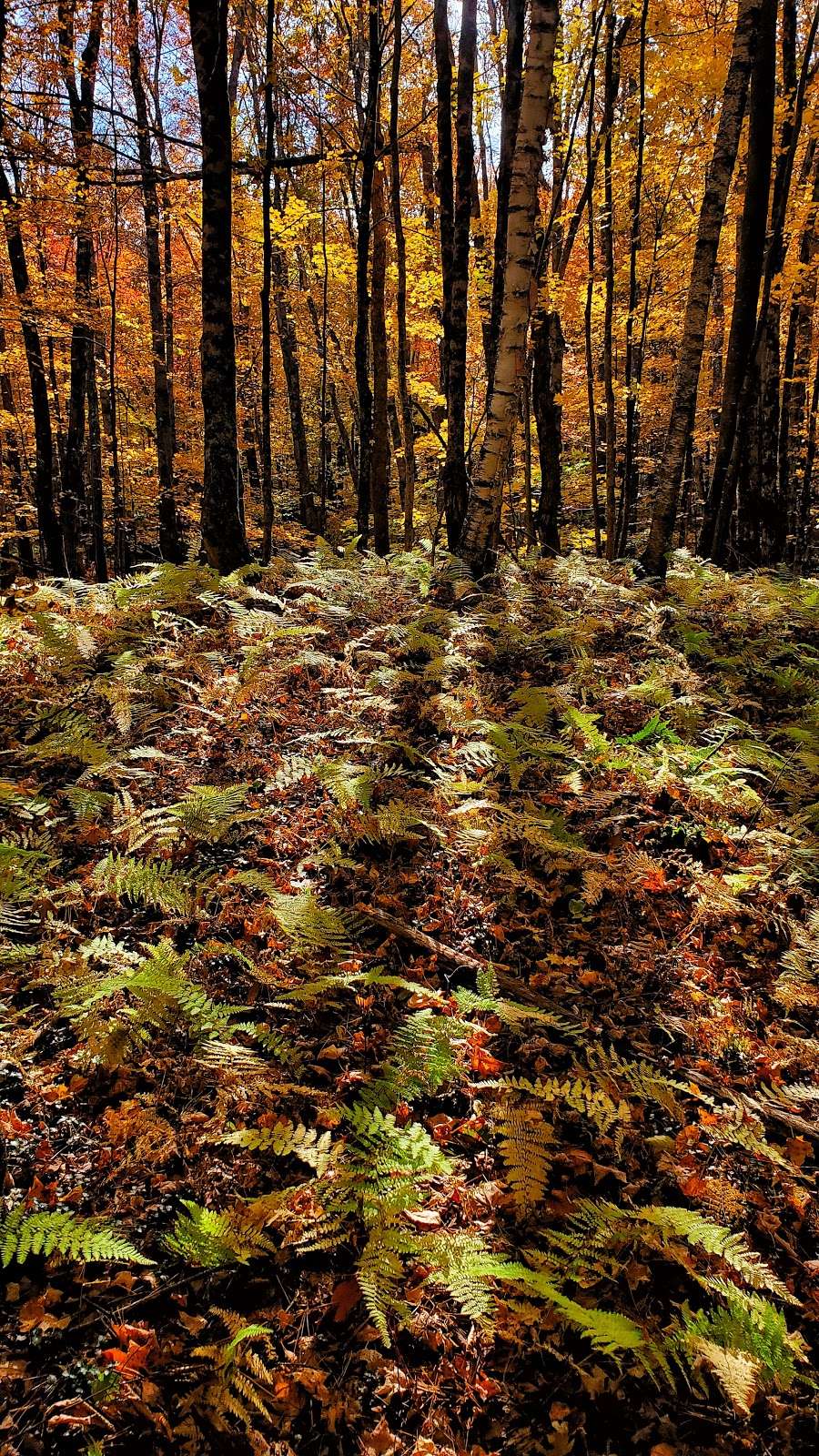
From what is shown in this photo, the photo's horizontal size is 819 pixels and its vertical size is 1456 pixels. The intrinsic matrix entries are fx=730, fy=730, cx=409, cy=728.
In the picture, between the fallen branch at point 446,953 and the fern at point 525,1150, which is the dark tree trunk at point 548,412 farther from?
the fern at point 525,1150

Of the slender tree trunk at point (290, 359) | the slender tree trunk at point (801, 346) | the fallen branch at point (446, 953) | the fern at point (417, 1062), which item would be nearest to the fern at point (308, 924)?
the fallen branch at point (446, 953)

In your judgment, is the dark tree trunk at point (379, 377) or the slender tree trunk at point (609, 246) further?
the dark tree trunk at point (379, 377)

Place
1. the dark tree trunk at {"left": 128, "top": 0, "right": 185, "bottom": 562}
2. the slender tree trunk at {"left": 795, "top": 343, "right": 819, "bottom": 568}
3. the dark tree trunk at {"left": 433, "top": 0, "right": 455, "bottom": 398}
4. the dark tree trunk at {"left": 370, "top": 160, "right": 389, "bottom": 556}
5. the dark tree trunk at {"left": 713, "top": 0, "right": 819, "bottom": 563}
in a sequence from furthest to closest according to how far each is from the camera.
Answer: the slender tree trunk at {"left": 795, "top": 343, "right": 819, "bottom": 568}
the dark tree trunk at {"left": 128, "top": 0, "right": 185, "bottom": 562}
the dark tree trunk at {"left": 370, "top": 160, "right": 389, "bottom": 556}
the dark tree trunk at {"left": 713, "top": 0, "right": 819, "bottom": 563}
the dark tree trunk at {"left": 433, "top": 0, "right": 455, "bottom": 398}

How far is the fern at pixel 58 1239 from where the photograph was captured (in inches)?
73.9

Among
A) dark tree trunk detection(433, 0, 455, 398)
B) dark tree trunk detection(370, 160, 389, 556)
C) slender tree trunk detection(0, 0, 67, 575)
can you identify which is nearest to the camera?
dark tree trunk detection(433, 0, 455, 398)

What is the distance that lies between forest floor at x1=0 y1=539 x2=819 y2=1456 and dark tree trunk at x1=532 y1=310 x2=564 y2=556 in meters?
7.97

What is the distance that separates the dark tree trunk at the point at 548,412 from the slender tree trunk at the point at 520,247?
503cm

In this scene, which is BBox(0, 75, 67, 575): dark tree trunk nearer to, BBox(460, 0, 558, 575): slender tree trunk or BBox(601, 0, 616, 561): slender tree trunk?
BBox(460, 0, 558, 575): slender tree trunk

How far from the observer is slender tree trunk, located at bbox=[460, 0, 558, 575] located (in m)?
5.77

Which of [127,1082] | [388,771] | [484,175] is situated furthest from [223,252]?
[484,175]

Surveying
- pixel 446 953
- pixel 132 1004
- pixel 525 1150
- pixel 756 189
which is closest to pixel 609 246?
pixel 756 189

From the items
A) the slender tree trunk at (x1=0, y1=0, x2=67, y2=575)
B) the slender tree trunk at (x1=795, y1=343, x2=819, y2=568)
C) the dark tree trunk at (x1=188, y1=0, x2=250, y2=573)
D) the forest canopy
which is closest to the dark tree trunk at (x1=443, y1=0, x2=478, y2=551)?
the forest canopy

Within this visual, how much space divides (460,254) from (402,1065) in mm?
9823

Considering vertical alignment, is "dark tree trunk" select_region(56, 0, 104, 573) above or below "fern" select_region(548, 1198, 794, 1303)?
above
